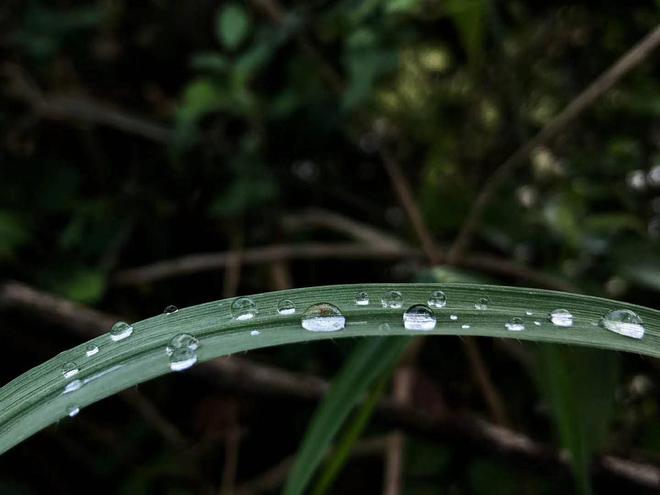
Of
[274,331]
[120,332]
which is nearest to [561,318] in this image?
[274,331]

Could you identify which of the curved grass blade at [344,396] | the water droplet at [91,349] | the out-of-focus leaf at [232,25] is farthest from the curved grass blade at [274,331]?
the out-of-focus leaf at [232,25]

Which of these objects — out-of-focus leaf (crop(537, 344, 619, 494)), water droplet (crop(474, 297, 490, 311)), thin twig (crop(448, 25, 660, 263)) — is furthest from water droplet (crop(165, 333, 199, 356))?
thin twig (crop(448, 25, 660, 263))

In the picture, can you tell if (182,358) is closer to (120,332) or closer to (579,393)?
(120,332)

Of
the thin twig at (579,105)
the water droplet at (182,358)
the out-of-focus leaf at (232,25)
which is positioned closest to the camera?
the water droplet at (182,358)

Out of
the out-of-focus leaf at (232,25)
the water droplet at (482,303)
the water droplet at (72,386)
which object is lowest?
the water droplet at (72,386)

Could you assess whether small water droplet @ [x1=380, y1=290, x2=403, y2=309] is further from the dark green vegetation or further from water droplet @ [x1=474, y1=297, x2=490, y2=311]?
the dark green vegetation

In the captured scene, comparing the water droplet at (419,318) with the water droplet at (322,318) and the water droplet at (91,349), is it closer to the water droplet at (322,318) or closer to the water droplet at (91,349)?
the water droplet at (322,318)

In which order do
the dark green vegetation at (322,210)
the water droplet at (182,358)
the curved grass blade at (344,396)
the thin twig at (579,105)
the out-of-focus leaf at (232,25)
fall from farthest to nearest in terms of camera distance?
1. the out-of-focus leaf at (232,25)
2. the dark green vegetation at (322,210)
3. the thin twig at (579,105)
4. the curved grass blade at (344,396)
5. the water droplet at (182,358)

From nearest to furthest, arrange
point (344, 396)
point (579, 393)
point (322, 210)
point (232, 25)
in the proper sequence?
point (344, 396) < point (579, 393) < point (232, 25) < point (322, 210)
